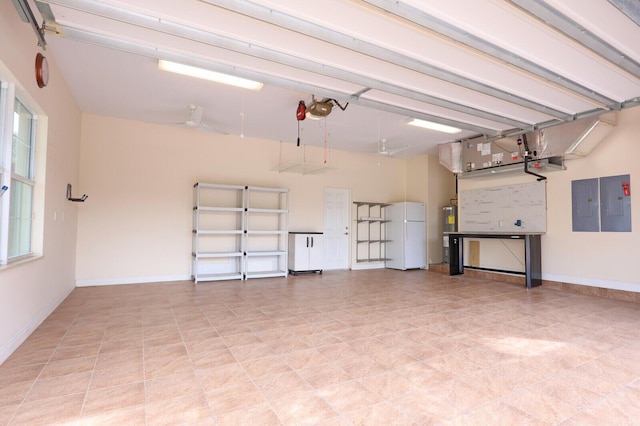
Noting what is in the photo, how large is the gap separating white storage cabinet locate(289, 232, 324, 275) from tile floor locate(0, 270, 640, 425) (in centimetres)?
258

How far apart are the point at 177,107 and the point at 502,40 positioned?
181 inches

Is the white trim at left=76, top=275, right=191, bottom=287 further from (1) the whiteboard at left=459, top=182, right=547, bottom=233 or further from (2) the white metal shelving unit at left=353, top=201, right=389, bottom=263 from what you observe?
(1) the whiteboard at left=459, top=182, right=547, bottom=233

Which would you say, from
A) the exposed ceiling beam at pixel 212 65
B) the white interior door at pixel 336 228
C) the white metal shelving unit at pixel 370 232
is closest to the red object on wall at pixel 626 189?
the exposed ceiling beam at pixel 212 65

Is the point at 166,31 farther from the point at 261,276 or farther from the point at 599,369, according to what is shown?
the point at 261,276

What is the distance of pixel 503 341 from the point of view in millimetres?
3119

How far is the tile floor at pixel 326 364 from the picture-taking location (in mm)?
1919

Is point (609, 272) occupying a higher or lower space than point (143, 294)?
higher

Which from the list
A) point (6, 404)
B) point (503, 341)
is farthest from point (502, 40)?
point (6, 404)

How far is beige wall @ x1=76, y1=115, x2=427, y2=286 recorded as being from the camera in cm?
583

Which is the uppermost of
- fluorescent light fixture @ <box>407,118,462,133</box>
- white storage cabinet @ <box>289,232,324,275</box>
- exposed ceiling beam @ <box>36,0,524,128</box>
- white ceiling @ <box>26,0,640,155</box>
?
fluorescent light fixture @ <box>407,118,462,133</box>

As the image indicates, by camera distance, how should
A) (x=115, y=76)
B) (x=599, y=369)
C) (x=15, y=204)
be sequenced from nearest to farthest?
(x=599, y=369) < (x=15, y=204) < (x=115, y=76)

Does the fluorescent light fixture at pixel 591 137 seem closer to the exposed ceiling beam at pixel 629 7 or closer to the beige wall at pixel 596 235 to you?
the beige wall at pixel 596 235

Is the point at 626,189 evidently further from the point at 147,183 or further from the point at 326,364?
the point at 147,183

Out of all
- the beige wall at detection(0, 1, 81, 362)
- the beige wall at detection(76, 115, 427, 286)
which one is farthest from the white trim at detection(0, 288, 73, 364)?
the beige wall at detection(76, 115, 427, 286)
